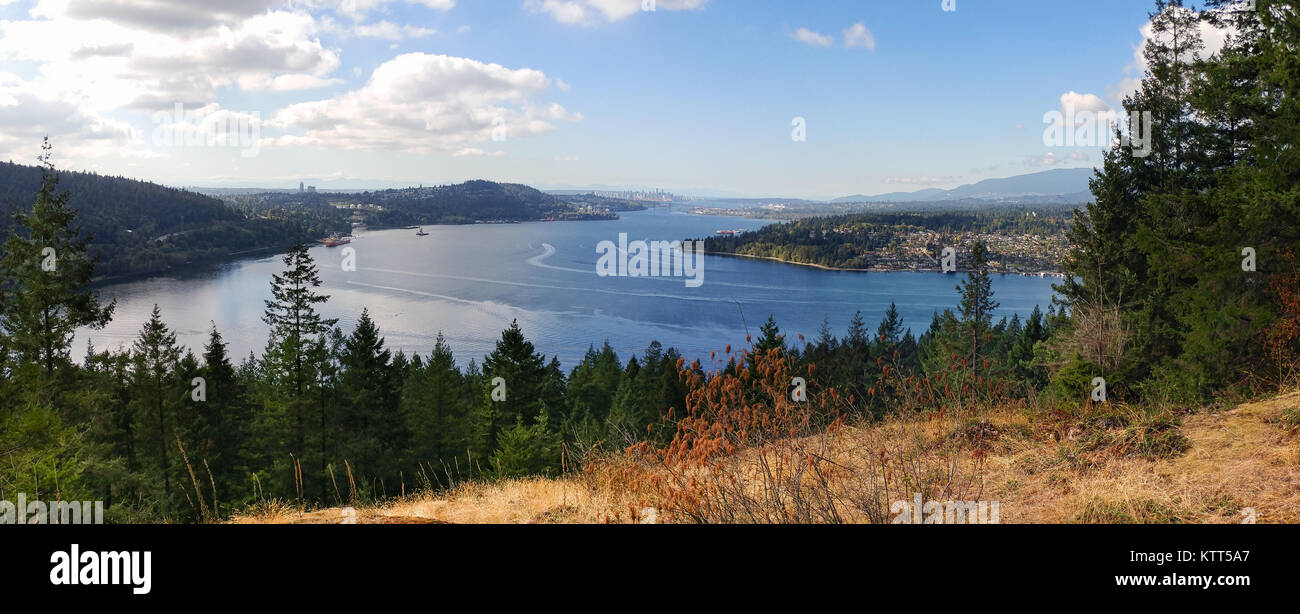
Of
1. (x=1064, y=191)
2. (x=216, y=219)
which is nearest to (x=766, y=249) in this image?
(x=1064, y=191)

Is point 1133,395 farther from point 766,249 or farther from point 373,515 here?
point 766,249

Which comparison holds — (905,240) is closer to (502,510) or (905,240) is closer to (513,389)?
(513,389)

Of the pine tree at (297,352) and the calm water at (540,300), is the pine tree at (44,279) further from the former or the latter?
the calm water at (540,300)

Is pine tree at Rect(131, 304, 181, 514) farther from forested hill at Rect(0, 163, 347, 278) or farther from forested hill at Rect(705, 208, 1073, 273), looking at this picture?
forested hill at Rect(705, 208, 1073, 273)

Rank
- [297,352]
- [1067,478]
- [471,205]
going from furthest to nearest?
[471,205] < [297,352] < [1067,478]

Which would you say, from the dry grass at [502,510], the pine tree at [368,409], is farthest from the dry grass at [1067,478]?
the pine tree at [368,409]

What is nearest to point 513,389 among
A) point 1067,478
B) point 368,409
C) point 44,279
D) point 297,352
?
point 368,409
